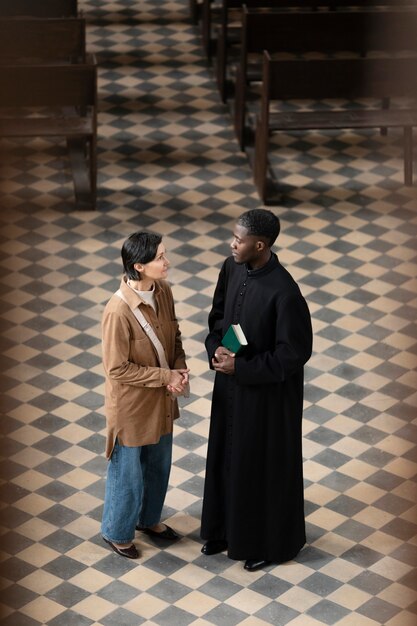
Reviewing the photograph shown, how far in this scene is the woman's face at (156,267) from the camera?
591 cm

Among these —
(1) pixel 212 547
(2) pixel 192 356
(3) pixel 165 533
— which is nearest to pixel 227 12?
(2) pixel 192 356

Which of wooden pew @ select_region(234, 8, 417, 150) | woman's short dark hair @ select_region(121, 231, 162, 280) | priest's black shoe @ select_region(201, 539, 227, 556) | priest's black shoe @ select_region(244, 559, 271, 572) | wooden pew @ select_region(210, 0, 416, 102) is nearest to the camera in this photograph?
woman's short dark hair @ select_region(121, 231, 162, 280)

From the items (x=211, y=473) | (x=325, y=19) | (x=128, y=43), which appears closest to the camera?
(x=211, y=473)

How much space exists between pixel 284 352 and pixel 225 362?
297mm

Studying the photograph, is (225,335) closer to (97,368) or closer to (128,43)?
(97,368)

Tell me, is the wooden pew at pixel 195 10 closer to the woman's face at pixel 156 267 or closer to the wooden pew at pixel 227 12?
the wooden pew at pixel 227 12

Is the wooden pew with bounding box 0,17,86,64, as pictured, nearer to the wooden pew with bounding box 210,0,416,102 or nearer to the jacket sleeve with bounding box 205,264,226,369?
the wooden pew with bounding box 210,0,416,102

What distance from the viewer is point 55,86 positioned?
10.3m

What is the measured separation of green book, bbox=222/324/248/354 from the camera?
19.3ft

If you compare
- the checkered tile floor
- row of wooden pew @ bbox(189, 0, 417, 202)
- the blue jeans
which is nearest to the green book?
the blue jeans

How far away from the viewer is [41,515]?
7.04 meters

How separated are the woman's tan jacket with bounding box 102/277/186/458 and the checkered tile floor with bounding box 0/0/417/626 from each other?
0.70 metres

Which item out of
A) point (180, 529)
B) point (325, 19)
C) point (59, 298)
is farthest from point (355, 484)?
point (325, 19)

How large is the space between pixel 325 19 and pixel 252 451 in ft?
19.8
